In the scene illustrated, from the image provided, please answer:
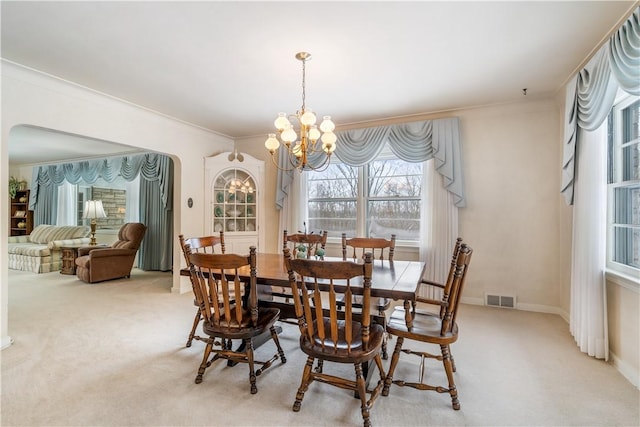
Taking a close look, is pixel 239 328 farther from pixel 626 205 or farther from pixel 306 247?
pixel 626 205

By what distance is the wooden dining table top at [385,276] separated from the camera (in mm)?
1835

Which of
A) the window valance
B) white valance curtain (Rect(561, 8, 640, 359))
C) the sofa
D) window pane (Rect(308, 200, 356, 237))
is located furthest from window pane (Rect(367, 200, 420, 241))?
the sofa

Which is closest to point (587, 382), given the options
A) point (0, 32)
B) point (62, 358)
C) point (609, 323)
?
point (609, 323)

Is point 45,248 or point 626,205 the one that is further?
point 45,248

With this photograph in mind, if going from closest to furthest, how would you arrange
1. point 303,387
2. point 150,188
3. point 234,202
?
point 303,387
point 234,202
point 150,188

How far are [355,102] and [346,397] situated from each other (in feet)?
10.2

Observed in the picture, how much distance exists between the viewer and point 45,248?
5.97m

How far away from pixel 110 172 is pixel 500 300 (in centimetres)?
749

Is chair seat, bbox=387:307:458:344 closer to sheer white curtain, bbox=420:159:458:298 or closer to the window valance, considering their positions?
sheer white curtain, bbox=420:159:458:298

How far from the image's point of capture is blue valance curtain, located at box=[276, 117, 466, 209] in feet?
12.5

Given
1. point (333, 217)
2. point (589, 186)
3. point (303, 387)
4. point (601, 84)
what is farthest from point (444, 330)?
point (333, 217)

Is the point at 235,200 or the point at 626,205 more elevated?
the point at 235,200

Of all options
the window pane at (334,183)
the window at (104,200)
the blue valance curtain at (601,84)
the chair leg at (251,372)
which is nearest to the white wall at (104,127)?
the window pane at (334,183)

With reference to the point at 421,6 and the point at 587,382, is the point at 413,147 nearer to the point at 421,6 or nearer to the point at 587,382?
the point at 421,6
